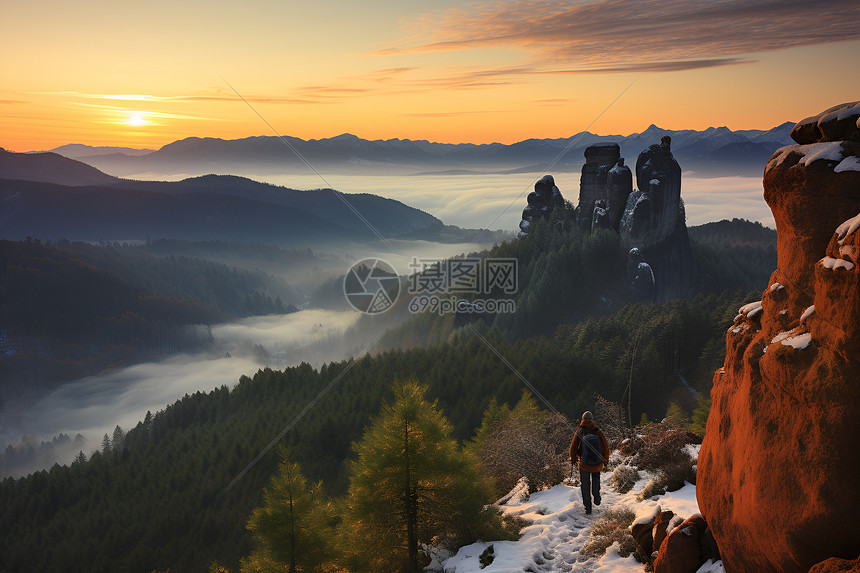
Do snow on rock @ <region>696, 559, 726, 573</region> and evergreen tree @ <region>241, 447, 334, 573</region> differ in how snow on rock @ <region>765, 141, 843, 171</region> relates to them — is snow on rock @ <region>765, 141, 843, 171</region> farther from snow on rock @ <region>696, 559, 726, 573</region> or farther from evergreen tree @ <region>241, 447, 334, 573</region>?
evergreen tree @ <region>241, 447, 334, 573</region>

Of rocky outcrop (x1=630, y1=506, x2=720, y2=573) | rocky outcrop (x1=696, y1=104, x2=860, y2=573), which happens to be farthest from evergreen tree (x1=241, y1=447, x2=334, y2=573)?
rocky outcrop (x1=696, y1=104, x2=860, y2=573)

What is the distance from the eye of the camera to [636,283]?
11881 cm

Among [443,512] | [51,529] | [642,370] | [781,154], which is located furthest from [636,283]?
[51,529]

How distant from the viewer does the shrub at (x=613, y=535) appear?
13.6 m

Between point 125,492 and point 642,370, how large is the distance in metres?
91.1

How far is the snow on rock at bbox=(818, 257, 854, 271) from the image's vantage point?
24.3 ft

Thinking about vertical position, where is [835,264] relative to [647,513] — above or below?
above

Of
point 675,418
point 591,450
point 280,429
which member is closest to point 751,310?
point 591,450

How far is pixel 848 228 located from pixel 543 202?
141623 mm

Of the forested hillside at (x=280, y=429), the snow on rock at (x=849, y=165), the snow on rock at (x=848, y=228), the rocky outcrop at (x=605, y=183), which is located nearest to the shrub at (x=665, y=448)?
the snow on rock at (x=848, y=228)

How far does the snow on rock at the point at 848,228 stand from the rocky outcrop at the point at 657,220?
117092 mm

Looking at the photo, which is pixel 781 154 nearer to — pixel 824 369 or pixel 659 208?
pixel 824 369

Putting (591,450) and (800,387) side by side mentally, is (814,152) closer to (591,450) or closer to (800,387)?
(800,387)

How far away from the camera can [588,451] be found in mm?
16656
